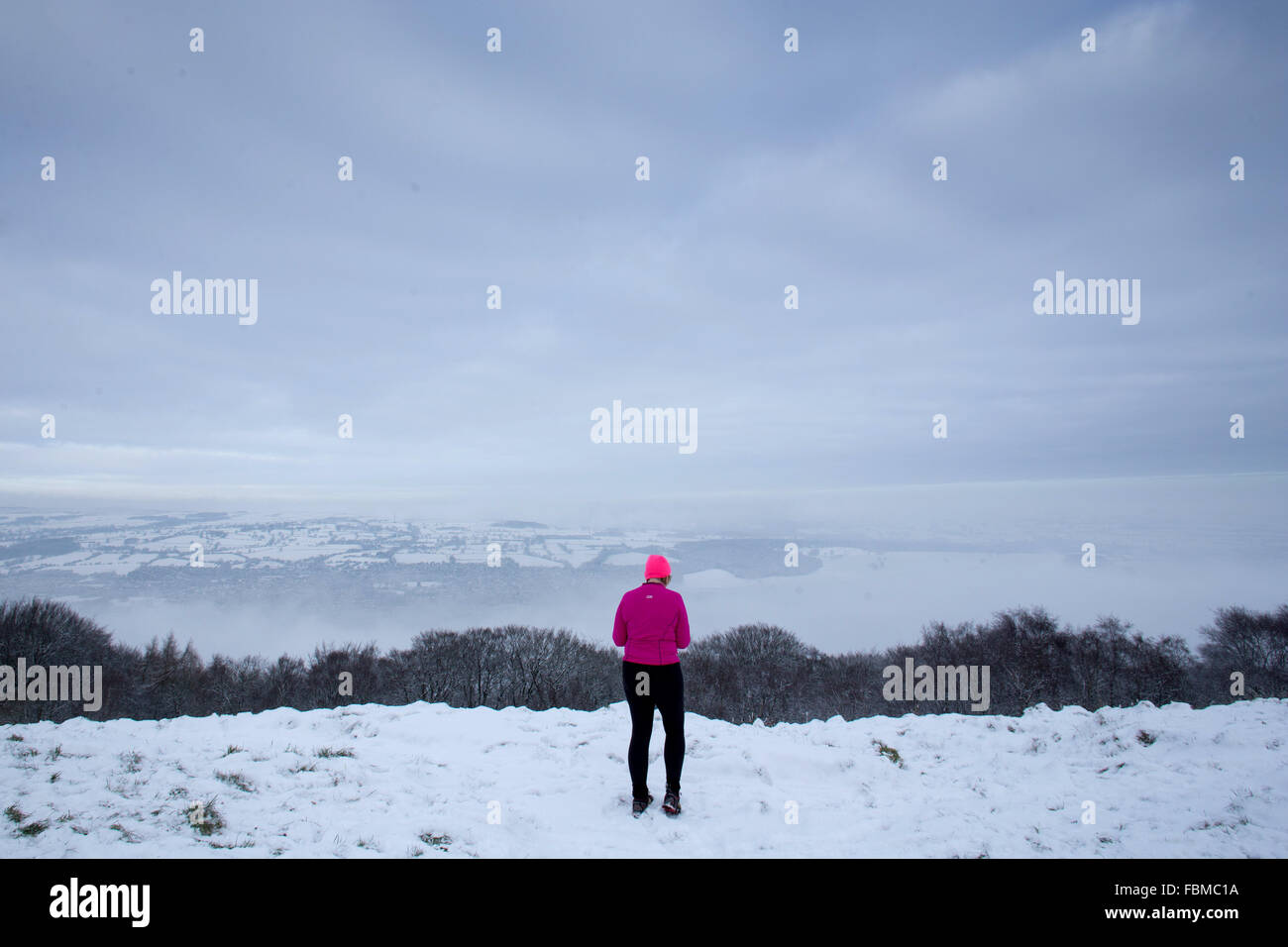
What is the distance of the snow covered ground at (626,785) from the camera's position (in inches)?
184

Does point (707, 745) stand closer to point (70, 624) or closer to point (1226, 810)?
point (1226, 810)

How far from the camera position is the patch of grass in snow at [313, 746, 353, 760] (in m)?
6.54

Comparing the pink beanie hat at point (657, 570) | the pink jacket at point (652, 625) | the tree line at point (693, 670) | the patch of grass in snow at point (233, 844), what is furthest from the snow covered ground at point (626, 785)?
the tree line at point (693, 670)

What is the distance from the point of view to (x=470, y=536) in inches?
7224

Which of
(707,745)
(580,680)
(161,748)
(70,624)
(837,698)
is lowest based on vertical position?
(837,698)

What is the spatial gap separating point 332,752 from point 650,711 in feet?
13.5

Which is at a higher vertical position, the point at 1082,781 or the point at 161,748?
the point at 161,748

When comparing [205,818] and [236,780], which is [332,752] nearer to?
[236,780]

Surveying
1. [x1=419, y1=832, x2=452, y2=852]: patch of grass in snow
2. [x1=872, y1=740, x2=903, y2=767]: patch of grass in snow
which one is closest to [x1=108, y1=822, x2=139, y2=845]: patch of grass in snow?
[x1=419, y1=832, x2=452, y2=852]: patch of grass in snow

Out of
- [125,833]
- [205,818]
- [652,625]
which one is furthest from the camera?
[652,625]

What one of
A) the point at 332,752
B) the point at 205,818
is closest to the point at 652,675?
the point at 205,818

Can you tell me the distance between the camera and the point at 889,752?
24.7 feet

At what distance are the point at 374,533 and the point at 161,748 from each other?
207 m
